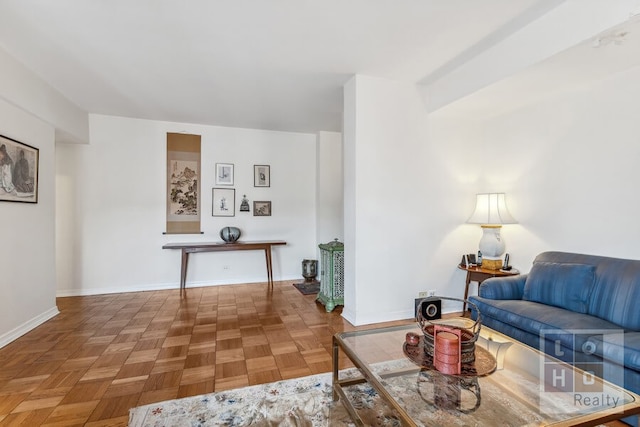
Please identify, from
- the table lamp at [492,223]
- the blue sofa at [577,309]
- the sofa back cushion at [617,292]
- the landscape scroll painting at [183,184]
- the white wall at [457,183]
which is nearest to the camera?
the blue sofa at [577,309]

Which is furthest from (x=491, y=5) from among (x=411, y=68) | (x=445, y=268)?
(x=445, y=268)

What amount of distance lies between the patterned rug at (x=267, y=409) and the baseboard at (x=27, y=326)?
1853mm

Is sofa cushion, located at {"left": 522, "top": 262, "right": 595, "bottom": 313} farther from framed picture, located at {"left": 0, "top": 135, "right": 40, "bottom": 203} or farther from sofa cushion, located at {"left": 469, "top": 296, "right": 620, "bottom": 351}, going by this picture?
framed picture, located at {"left": 0, "top": 135, "right": 40, "bottom": 203}

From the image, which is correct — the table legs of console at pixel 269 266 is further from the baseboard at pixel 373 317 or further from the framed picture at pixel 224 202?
the baseboard at pixel 373 317

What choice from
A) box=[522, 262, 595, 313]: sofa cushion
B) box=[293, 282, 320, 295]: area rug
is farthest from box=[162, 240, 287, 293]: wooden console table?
box=[522, 262, 595, 313]: sofa cushion

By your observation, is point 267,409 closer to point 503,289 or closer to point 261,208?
point 503,289

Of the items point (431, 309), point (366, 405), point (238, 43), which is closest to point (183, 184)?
point (238, 43)

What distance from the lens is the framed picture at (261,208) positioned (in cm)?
486

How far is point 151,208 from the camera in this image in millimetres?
4367

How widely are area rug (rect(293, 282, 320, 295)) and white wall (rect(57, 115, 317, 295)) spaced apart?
1.61ft

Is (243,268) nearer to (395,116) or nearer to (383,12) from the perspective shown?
(395,116)

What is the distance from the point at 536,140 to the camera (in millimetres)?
2951

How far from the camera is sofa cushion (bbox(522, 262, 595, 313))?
2.14m

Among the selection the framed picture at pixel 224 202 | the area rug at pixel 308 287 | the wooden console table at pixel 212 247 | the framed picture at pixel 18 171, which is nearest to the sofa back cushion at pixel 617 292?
the area rug at pixel 308 287
